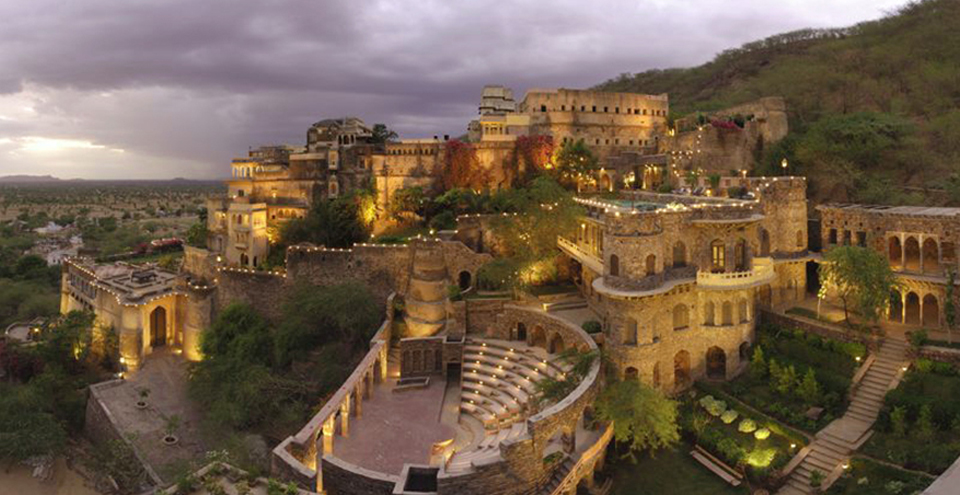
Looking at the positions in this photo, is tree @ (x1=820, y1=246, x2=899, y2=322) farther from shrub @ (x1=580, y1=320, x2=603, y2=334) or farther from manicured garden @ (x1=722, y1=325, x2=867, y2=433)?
shrub @ (x1=580, y1=320, x2=603, y2=334)

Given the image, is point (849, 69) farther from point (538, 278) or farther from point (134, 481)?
point (134, 481)

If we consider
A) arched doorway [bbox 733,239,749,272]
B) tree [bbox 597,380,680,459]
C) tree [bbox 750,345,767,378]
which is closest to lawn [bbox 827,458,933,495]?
tree [bbox 597,380,680,459]

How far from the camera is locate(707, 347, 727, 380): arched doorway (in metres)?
28.4

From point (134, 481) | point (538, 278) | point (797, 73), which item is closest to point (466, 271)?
point (538, 278)

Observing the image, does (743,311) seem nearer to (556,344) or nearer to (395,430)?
(556,344)

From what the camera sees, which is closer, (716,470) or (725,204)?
(716,470)

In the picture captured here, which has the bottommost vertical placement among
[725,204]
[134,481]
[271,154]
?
[134,481]

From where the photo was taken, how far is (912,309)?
28828 millimetres

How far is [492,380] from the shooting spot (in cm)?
2956

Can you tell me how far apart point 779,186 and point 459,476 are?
2281 centimetres

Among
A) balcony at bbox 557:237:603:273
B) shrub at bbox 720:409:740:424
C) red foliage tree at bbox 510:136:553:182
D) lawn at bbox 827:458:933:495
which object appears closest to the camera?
lawn at bbox 827:458:933:495

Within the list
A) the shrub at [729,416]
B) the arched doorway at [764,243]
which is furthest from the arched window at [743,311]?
the shrub at [729,416]

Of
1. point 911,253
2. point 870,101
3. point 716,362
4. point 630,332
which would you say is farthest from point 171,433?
point 870,101

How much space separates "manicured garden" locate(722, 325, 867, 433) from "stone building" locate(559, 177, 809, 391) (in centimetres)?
116
